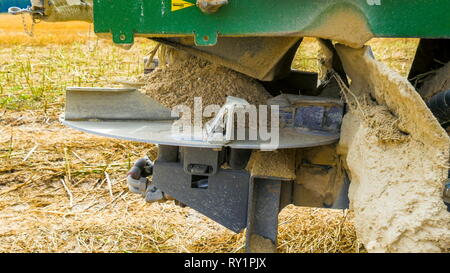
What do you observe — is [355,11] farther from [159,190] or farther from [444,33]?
[159,190]

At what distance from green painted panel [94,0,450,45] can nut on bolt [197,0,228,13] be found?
0.13ft

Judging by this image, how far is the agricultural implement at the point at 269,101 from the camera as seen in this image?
194cm

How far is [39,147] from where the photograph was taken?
4.68m

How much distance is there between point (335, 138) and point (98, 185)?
2432 millimetres

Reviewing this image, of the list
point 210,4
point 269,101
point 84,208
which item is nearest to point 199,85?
point 269,101

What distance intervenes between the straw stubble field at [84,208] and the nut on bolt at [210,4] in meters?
1.12

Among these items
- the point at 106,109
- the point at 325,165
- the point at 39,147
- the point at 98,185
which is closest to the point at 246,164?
the point at 325,165

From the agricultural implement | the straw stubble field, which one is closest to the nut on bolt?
the agricultural implement

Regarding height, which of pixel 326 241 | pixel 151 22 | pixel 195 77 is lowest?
pixel 326 241

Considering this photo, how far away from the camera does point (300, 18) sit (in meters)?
1.95

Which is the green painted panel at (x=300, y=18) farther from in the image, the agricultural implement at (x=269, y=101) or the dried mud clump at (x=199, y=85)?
the dried mud clump at (x=199, y=85)

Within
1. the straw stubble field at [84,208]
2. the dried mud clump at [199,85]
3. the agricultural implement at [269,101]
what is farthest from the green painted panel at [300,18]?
the straw stubble field at [84,208]

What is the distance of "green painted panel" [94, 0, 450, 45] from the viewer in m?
1.93

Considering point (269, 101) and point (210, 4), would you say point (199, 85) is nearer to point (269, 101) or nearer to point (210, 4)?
point (269, 101)
